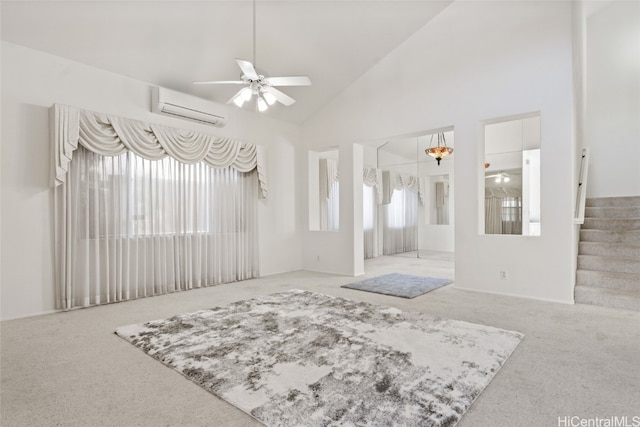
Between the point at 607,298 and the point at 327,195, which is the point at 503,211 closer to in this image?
the point at 607,298

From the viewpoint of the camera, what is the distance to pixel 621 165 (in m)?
5.86

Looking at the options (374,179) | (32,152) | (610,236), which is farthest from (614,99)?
(32,152)

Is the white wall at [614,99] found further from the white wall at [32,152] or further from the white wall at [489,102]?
the white wall at [32,152]

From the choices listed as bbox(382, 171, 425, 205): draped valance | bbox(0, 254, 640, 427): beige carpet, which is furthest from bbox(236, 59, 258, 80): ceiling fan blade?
bbox(382, 171, 425, 205): draped valance

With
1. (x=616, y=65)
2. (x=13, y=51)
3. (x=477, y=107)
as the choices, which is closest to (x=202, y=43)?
(x=13, y=51)

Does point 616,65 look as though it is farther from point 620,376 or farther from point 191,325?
point 191,325

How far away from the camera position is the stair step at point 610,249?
403cm

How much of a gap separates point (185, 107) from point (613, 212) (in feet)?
21.0

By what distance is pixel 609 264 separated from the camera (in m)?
4.01

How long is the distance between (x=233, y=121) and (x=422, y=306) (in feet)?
13.2

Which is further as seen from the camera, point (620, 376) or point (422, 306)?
point (422, 306)

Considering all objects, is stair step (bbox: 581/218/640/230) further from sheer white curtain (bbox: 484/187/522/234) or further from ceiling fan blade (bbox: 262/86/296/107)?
ceiling fan blade (bbox: 262/86/296/107)

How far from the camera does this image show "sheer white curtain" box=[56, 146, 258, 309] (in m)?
3.76

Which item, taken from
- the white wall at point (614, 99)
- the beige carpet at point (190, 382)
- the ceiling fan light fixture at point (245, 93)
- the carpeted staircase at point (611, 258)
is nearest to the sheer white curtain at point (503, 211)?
the carpeted staircase at point (611, 258)
